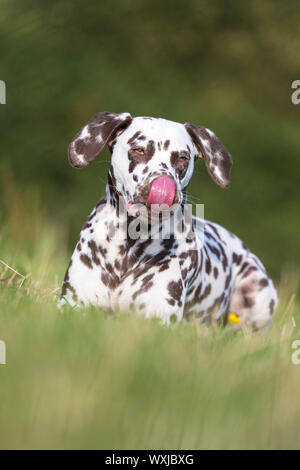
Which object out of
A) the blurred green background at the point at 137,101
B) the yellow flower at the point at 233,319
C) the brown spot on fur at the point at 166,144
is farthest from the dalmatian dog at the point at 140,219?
the blurred green background at the point at 137,101

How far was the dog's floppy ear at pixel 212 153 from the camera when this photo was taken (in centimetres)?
500

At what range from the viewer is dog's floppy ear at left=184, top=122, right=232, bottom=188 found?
500 centimetres

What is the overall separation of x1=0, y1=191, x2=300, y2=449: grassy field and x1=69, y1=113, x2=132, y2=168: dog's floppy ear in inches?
47.6

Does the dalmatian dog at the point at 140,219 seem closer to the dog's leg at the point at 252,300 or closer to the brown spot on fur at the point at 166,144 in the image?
the brown spot on fur at the point at 166,144

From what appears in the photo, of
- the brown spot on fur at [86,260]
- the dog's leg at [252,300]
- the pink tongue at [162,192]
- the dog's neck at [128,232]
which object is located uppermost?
the pink tongue at [162,192]

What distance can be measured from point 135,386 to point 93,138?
7.27ft

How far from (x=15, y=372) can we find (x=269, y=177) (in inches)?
583

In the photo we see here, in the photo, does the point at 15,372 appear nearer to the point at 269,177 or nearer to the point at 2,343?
the point at 2,343

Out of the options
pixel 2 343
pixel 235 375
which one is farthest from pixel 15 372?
pixel 235 375

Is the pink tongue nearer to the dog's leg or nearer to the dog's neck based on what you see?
the dog's neck

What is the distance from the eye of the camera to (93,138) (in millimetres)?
4789

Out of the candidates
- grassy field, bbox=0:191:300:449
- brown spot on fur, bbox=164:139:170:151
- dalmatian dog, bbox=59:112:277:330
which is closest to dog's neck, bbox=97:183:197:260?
dalmatian dog, bbox=59:112:277:330
